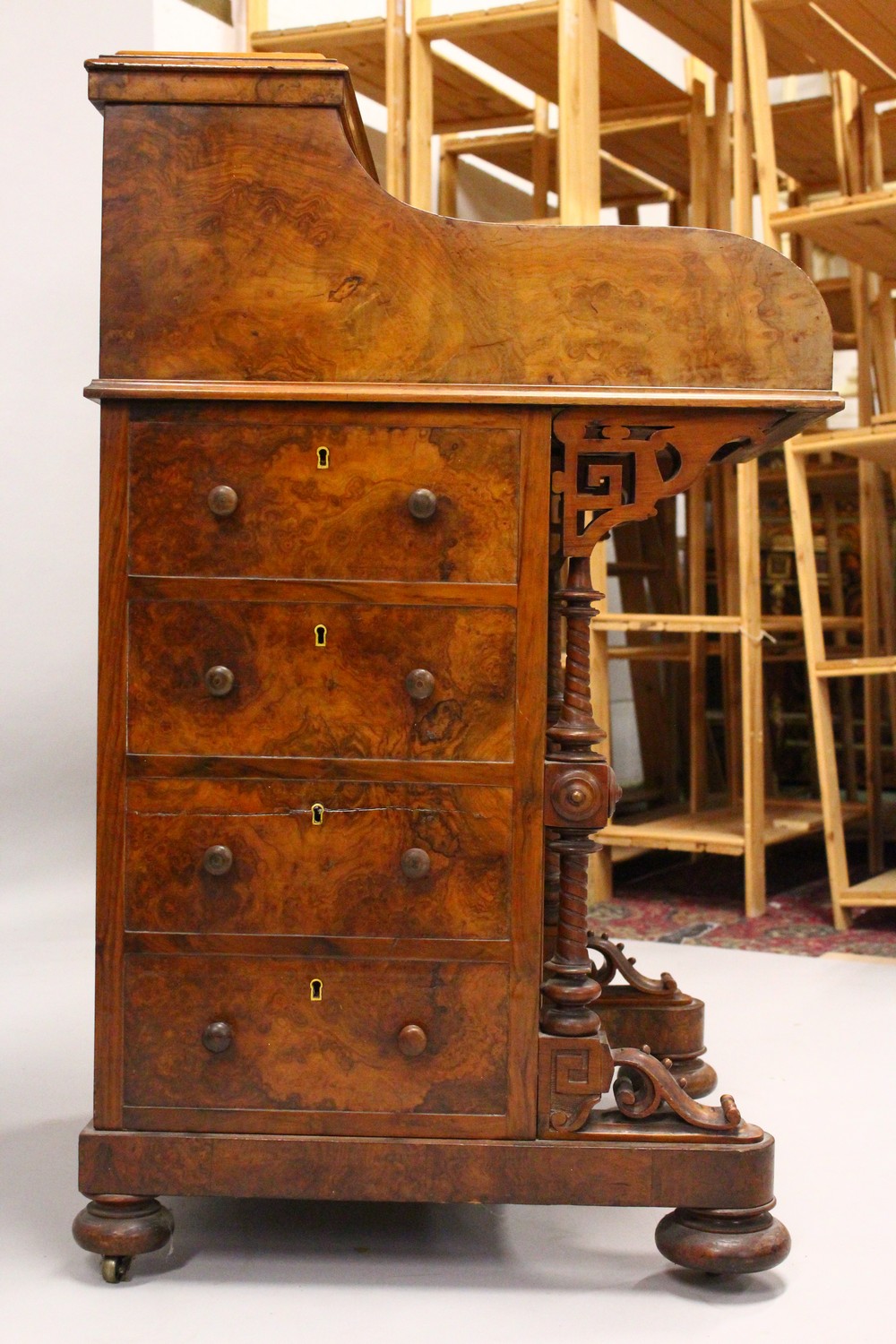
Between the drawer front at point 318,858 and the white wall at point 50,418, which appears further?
the white wall at point 50,418

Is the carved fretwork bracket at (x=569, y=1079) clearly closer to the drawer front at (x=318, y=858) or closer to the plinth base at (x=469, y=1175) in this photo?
the plinth base at (x=469, y=1175)

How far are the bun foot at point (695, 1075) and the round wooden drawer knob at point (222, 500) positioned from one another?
1319 millimetres

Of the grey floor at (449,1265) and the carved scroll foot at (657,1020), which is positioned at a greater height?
→ the carved scroll foot at (657,1020)

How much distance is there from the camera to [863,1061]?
298 centimetres

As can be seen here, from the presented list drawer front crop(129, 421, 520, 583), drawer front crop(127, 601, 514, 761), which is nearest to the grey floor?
drawer front crop(127, 601, 514, 761)

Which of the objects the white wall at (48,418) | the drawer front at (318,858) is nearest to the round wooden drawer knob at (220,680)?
the drawer front at (318,858)

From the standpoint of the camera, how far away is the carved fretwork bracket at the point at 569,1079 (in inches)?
76.5

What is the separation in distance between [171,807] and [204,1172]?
48 centimetres

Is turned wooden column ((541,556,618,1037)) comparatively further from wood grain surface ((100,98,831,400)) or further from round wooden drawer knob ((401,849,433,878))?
wood grain surface ((100,98,831,400))

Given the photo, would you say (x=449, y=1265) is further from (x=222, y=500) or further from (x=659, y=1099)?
(x=222, y=500)

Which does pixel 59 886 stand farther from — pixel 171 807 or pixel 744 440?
pixel 744 440

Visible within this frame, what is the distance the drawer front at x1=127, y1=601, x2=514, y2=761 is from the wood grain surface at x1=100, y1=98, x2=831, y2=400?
0.31 m

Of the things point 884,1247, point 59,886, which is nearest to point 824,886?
point 59,886

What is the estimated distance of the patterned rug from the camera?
408 centimetres
